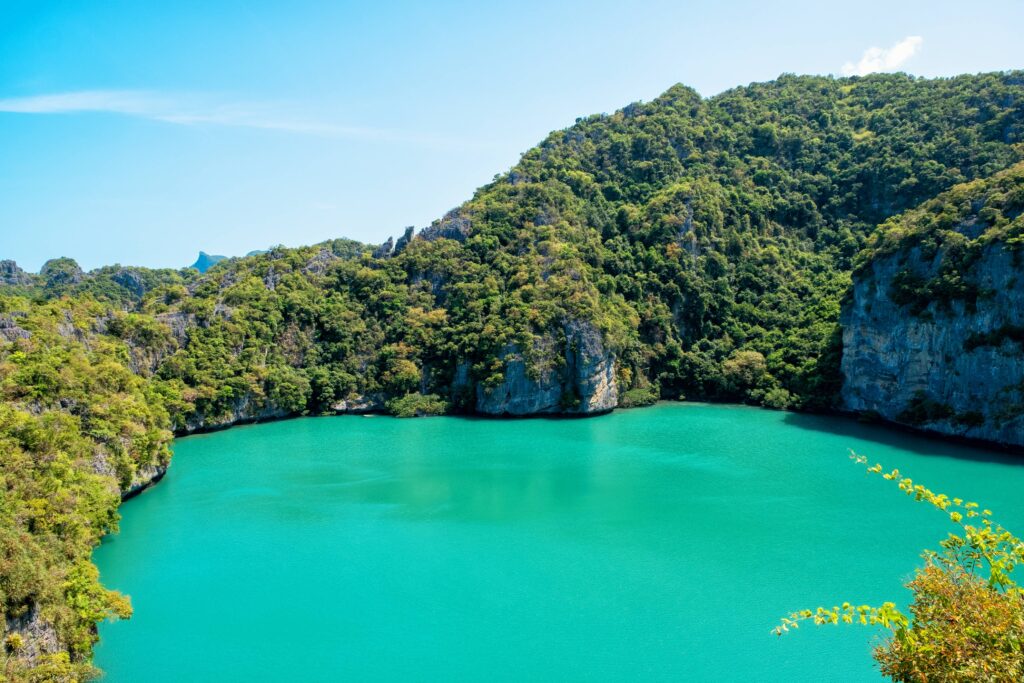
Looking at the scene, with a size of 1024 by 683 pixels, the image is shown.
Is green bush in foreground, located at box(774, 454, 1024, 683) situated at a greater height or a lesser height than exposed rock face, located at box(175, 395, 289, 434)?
greater

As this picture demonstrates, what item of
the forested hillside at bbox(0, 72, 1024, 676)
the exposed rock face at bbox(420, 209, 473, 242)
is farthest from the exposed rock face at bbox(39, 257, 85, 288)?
the exposed rock face at bbox(420, 209, 473, 242)

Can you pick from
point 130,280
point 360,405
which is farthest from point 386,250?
point 130,280

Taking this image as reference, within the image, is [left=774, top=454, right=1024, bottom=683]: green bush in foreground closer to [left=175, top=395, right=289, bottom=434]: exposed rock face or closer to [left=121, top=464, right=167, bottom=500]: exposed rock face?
[left=121, top=464, right=167, bottom=500]: exposed rock face

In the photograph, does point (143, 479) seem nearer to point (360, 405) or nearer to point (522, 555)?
point (522, 555)

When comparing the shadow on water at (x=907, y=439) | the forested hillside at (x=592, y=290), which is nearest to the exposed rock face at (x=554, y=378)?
the forested hillside at (x=592, y=290)

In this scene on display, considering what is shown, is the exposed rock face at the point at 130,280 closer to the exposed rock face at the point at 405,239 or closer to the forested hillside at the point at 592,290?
the forested hillside at the point at 592,290
